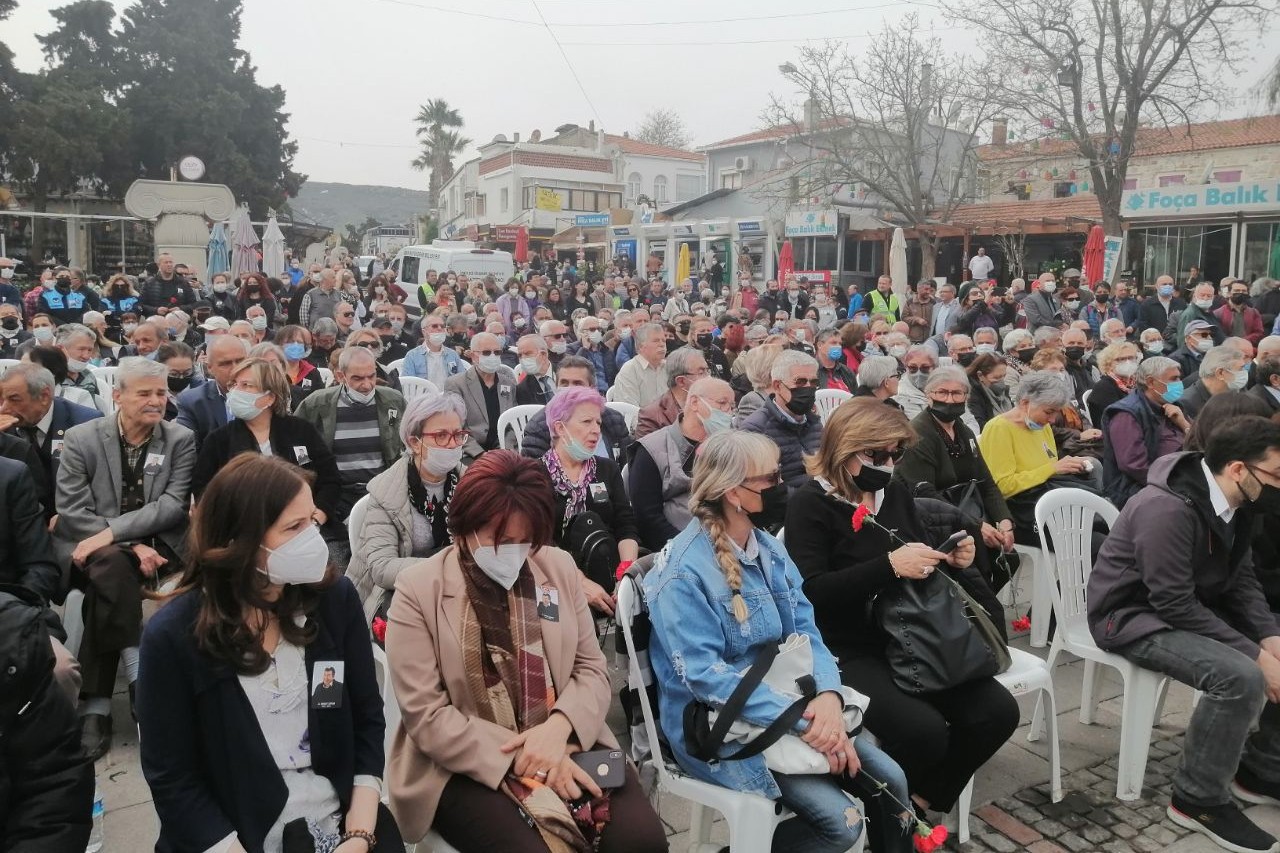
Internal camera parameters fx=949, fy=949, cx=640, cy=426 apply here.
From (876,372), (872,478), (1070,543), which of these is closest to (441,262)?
(876,372)

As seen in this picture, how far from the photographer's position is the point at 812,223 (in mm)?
33375

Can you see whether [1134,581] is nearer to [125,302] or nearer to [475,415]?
[475,415]

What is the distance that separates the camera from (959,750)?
3258 mm

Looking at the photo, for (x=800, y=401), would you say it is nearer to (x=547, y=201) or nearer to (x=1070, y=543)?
(x=1070, y=543)

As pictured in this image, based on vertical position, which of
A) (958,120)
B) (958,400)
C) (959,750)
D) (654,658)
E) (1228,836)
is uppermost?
(958,120)

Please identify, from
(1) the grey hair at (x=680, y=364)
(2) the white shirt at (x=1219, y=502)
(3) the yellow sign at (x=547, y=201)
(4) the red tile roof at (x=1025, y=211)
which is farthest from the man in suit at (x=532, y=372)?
(3) the yellow sign at (x=547, y=201)

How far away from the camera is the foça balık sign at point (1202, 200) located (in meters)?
21.5

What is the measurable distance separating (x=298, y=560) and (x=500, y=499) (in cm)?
58

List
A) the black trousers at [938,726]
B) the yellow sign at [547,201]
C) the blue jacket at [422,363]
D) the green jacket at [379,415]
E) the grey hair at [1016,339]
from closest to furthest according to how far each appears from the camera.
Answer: the black trousers at [938,726], the green jacket at [379,415], the grey hair at [1016,339], the blue jacket at [422,363], the yellow sign at [547,201]

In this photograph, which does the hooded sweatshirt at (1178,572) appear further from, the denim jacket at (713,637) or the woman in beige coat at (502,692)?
the woman in beige coat at (502,692)

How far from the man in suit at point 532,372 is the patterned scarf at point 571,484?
2.98 meters

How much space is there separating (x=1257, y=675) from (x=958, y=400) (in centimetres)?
191

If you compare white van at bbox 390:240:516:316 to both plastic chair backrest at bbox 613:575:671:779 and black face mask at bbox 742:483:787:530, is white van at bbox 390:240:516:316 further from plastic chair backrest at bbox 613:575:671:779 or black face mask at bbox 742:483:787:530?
plastic chair backrest at bbox 613:575:671:779

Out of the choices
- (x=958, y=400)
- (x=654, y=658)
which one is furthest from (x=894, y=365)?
(x=654, y=658)
